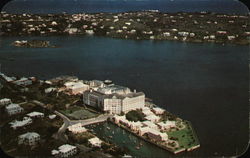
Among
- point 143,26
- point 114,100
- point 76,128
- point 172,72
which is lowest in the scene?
point 172,72

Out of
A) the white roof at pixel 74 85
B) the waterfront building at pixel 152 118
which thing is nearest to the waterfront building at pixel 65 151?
the waterfront building at pixel 152 118

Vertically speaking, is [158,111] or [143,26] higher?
[143,26]

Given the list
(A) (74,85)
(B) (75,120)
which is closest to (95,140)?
(B) (75,120)

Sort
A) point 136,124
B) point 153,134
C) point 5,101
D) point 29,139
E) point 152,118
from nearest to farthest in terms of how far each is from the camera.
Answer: point 29,139, point 153,134, point 136,124, point 152,118, point 5,101

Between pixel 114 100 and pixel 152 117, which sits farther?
pixel 114 100

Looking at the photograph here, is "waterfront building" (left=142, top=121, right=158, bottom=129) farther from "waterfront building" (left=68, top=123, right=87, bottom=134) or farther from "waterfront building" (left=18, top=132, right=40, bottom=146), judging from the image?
"waterfront building" (left=18, top=132, right=40, bottom=146)

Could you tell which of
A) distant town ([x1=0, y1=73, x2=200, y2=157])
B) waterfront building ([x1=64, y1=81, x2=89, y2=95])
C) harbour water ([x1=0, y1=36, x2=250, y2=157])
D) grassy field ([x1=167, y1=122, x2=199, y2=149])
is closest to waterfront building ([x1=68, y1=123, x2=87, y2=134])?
distant town ([x1=0, y1=73, x2=200, y2=157])

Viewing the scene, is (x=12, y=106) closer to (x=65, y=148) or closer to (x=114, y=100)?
(x=114, y=100)

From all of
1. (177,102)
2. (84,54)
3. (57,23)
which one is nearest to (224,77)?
(177,102)
